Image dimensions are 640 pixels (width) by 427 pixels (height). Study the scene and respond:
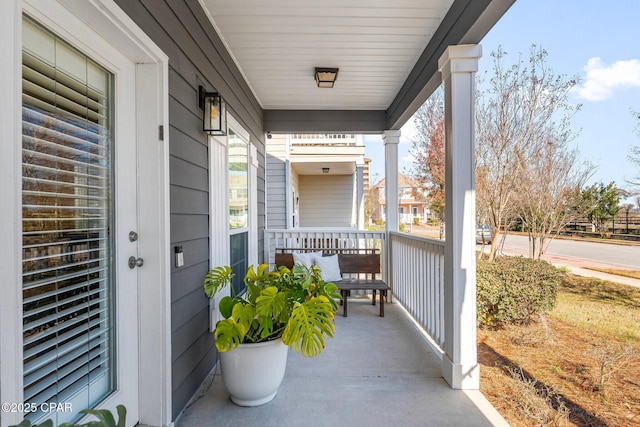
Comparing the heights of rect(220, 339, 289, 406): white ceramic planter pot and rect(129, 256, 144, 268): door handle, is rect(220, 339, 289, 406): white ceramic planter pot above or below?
below

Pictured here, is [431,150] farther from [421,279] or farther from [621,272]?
[621,272]

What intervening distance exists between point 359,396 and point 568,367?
197 cm

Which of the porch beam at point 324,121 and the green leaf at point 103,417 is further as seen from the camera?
the porch beam at point 324,121

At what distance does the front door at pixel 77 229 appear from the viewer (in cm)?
115

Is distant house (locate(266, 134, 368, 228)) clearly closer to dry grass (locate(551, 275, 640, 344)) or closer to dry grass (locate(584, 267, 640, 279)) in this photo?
dry grass (locate(551, 275, 640, 344))

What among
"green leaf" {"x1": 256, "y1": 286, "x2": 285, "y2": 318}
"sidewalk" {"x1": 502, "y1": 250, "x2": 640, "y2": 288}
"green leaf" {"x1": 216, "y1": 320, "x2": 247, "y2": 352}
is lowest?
"sidewalk" {"x1": 502, "y1": 250, "x2": 640, "y2": 288}

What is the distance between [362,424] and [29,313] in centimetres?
168

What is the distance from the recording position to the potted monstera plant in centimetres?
190

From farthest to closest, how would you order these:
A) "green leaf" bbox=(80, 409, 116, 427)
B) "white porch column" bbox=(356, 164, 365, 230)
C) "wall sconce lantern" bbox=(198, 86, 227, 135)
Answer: "white porch column" bbox=(356, 164, 365, 230)
"wall sconce lantern" bbox=(198, 86, 227, 135)
"green leaf" bbox=(80, 409, 116, 427)

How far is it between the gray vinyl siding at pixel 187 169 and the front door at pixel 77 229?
0.22 metres

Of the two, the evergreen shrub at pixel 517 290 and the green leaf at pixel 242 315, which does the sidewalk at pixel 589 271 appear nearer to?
the evergreen shrub at pixel 517 290

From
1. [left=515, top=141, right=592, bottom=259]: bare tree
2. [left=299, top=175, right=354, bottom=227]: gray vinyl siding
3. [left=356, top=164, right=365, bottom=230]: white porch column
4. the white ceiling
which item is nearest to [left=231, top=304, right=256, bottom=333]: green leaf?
the white ceiling

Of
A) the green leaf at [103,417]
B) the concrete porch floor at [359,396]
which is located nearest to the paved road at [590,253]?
the concrete porch floor at [359,396]

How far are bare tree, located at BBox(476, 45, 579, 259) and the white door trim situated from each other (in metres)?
4.60
